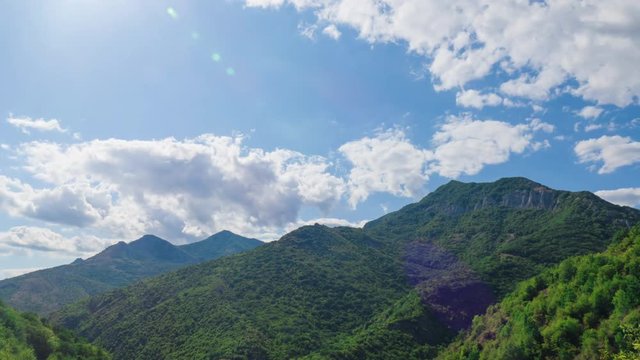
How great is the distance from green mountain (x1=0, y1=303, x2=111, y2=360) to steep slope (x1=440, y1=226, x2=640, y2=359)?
340ft

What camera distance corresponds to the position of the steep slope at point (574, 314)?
92.6 metres

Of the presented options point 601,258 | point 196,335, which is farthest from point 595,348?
point 196,335

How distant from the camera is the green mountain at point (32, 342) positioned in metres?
98.1

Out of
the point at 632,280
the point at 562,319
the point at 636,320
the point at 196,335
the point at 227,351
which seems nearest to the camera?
the point at 636,320

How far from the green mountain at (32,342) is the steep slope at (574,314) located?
10354 cm

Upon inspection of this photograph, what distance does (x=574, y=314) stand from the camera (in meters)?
106

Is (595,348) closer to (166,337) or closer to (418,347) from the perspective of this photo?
(418,347)

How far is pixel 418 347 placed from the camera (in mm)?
181000

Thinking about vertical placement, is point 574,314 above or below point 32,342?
above

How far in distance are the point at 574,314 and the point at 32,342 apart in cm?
12681

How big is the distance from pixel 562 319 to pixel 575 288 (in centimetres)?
1596

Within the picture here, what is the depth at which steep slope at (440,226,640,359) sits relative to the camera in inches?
3644

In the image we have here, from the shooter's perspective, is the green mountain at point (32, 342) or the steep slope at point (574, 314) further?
the green mountain at point (32, 342)

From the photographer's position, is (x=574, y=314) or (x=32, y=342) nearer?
(x=574, y=314)
